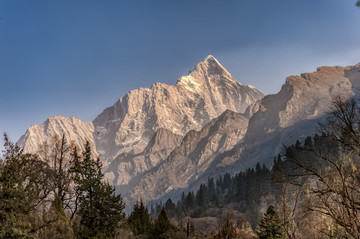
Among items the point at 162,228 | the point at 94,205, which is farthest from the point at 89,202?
the point at 162,228

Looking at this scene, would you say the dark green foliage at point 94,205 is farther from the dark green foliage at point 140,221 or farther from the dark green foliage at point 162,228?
the dark green foliage at point 140,221

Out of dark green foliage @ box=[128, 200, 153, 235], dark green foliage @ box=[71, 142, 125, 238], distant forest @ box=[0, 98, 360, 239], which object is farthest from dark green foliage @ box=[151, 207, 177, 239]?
dark green foliage @ box=[128, 200, 153, 235]

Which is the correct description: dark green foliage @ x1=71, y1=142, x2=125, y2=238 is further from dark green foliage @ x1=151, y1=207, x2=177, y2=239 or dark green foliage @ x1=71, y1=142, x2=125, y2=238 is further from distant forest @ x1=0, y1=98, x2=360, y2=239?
dark green foliage @ x1=151, y1=207, x2=177, y2=239

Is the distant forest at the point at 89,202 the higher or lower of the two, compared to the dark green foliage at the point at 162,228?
higher

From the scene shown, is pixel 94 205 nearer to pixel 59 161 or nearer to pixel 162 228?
pixel 162 228

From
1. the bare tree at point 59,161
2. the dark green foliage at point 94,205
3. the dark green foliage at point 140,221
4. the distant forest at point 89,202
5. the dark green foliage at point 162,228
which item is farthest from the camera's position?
the dark green foliage at point 140,221

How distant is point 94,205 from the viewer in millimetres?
34250

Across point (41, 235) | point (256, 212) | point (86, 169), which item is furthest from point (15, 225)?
point (256, 212)

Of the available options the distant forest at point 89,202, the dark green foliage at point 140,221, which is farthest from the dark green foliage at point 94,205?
the dark green foliage at point 140,221

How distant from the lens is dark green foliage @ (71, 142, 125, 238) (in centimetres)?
3372

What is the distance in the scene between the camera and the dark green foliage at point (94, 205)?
33.7 metres

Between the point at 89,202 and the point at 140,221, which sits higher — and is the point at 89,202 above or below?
above

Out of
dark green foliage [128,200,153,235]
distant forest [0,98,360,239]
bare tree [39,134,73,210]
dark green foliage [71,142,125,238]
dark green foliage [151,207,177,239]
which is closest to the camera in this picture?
distant forest [0,98,360,239]

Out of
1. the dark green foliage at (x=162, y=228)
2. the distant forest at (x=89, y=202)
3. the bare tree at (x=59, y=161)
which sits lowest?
the dark green foliage at (x=162, y=228)
